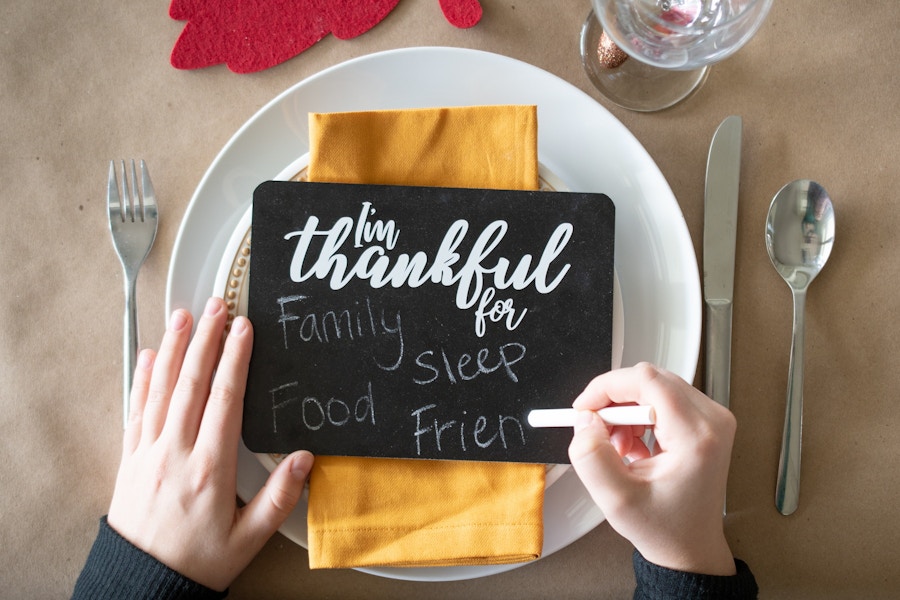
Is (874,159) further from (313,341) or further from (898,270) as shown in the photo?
(313,341)

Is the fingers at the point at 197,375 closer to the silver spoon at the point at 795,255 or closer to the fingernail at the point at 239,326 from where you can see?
the fingernail at the point at 239,326

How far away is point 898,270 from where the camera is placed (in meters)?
0.83

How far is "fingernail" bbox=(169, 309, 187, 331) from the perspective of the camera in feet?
2.39

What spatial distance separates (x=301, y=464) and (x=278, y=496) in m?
0.05

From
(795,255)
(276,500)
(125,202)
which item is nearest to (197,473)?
(276,500)

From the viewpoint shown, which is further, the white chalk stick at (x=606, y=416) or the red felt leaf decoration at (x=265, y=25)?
the red felt leaf decoration at (x=265, y=25)

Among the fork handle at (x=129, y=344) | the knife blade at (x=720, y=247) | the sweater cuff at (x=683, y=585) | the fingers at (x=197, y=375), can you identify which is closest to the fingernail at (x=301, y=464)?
the fingers at (x=197, y=375)

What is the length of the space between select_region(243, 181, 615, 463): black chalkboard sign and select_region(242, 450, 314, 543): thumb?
2 centimetres

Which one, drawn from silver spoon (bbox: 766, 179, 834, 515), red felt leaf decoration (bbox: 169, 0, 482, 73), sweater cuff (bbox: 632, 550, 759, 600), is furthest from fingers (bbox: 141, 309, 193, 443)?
silver spoon (bbox: 766, 179, 834, 515)

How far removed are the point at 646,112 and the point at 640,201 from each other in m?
0.15

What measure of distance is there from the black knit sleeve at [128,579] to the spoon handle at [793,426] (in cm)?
67

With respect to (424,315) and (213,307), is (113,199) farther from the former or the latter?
(424,315)

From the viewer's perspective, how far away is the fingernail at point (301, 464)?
0.68 metres

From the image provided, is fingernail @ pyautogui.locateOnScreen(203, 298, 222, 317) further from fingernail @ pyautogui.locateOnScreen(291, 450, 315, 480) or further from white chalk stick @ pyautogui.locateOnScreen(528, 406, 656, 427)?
white chalk stick @ pyautogui.locateOnScreen(528, 406, 656, 427)
